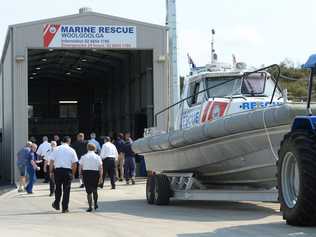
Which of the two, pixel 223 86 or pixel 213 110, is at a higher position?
pixel 223 86

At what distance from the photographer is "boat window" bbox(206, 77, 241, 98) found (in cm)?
1502

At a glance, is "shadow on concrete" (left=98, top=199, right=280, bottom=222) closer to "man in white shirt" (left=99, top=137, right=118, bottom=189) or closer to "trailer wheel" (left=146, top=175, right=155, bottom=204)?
"trailer wheel" (left=146, top=175, right=155, bottom=204)

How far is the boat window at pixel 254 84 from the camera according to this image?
15.0 meters

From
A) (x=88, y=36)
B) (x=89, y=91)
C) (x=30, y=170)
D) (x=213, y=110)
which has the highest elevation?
(x=88, y=36)

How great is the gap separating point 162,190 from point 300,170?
624 centimetres

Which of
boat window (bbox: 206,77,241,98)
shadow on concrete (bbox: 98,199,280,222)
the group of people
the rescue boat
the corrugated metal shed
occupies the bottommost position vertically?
shadow on concrete (bbox: 98,199,280,222)

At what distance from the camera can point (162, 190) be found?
51.4 feet

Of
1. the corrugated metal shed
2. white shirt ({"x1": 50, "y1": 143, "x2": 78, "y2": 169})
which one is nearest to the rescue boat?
white shirt ({"x1": 50, "y1": 143, "x2": 78, "y2": 169})

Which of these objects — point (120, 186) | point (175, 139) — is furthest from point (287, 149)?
point (120, 186)

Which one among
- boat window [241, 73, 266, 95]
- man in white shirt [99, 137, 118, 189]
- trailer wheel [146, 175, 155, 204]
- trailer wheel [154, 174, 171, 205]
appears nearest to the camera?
boat window [241, 73, 266, 95]

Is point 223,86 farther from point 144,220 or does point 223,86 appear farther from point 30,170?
point 30,170

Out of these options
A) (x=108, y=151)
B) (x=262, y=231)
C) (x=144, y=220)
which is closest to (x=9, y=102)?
(x=108, y=151)

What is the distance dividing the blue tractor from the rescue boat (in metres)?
0.74

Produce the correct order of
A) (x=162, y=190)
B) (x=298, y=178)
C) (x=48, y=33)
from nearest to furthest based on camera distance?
(x=298, y=178) < (x=162, y=190) < (x=48, y=33)
